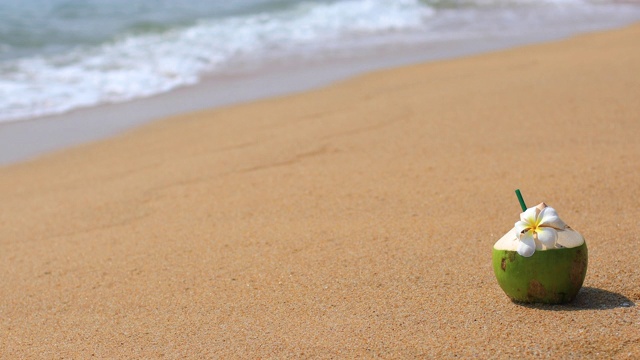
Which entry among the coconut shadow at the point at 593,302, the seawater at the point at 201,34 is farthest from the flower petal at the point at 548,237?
the seawater at the point at 201,34

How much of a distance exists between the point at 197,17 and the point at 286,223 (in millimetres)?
10511

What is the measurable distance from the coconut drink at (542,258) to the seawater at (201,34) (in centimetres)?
525

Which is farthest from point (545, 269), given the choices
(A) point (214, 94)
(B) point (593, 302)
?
(A) point (214, 94)

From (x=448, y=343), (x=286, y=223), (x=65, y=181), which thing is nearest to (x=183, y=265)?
(x=286, y=223)

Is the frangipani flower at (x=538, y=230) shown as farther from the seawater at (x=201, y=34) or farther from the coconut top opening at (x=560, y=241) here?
the seawater at (x=201, y=34)

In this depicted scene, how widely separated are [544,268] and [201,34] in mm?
9391

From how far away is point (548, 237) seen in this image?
227 cm

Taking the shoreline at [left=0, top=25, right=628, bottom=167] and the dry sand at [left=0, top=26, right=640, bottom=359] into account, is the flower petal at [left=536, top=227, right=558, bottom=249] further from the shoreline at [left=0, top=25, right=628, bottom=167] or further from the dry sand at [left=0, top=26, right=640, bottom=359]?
the shoreline at [left=0, top=25, right=628, bottom=167]

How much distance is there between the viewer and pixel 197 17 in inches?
525

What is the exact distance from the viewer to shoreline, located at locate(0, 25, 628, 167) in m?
5.81

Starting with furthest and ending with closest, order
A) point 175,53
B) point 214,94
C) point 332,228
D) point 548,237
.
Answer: point 175,53, point 214,94, point 332,228, point 548,237

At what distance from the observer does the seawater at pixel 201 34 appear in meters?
7.91

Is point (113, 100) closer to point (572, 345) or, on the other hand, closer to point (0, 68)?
point (0, 68)

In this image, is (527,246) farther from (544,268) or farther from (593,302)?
(593,302)
